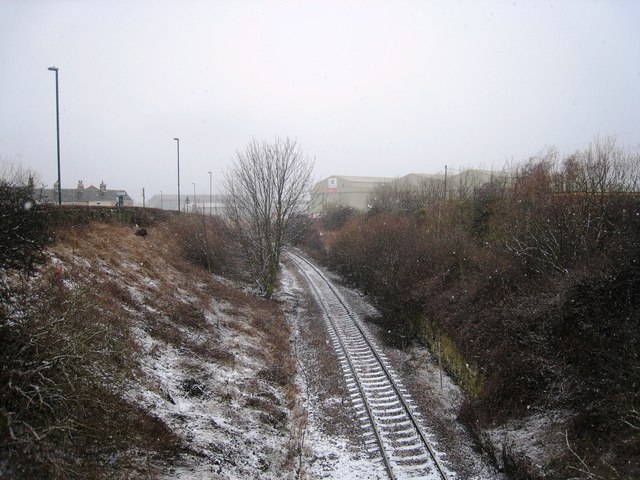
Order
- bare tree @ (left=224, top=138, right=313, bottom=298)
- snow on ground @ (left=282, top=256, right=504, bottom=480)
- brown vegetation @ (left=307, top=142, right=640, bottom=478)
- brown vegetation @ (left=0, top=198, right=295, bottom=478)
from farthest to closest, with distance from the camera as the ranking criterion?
bare tree @ (left=224, top=138, right=313, bottom=298) → snow on ground @ (left=282, top=256, right=504, bottom=480) → brown vegetation @ (left=307, top=142, right=640, bottom=478) → brown vegetation @ (left=0, top=198, right=295, bottom=478)

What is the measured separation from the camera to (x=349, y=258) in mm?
28062

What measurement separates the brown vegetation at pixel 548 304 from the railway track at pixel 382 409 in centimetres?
138

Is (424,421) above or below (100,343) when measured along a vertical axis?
below

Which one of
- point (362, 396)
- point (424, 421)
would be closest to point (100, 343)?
point (362, 396)

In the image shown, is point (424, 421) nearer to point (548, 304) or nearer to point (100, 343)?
point (548, 304)

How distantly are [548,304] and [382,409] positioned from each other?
15.8 feet

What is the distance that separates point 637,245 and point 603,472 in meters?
4.93

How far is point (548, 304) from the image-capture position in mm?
9547

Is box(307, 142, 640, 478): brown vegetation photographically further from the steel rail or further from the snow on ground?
the steel rail

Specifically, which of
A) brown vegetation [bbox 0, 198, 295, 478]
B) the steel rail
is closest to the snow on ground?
the steel rail

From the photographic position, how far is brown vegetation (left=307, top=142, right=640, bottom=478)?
6945 mm

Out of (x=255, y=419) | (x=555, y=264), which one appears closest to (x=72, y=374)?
(x=255, y=419)

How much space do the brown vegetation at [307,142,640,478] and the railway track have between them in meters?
1.38

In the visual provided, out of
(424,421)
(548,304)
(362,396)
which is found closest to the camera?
(424,421)
